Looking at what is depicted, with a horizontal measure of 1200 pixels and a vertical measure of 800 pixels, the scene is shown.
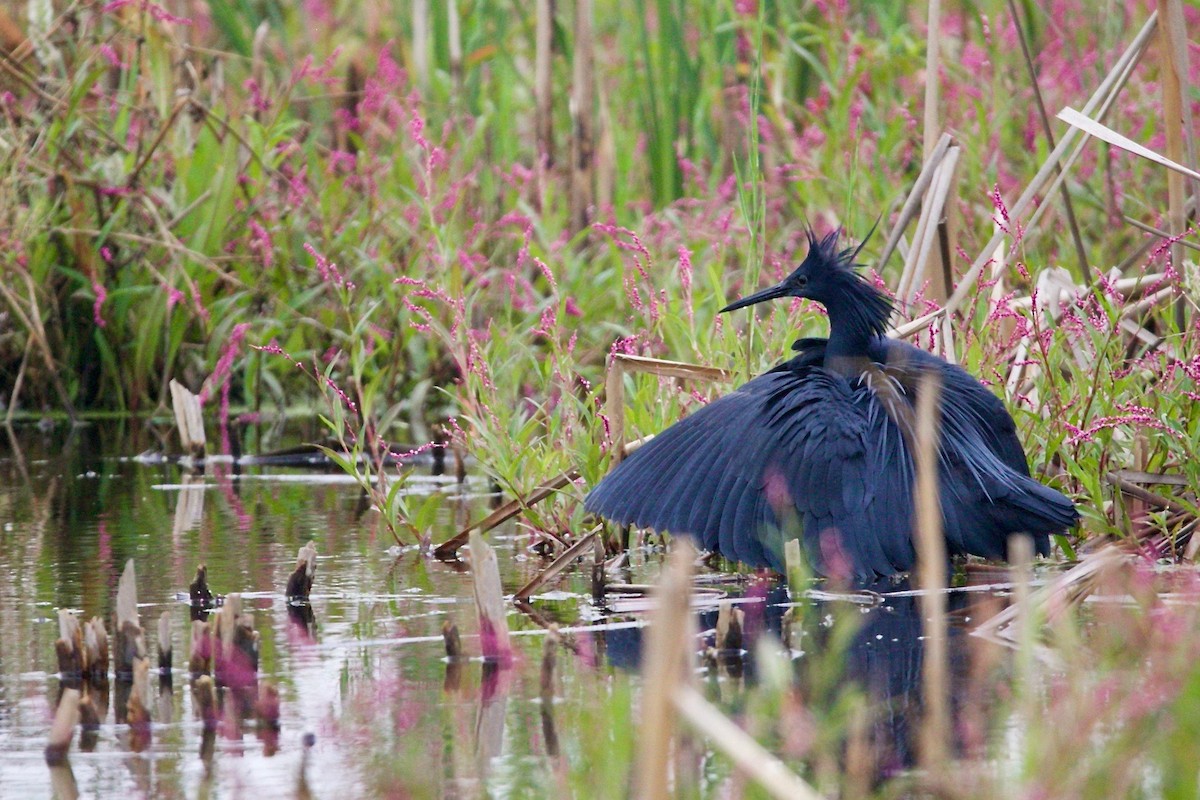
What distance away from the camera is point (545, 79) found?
785 centimetres

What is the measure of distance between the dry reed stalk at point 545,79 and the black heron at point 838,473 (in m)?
3.62

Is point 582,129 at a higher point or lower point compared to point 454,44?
lower

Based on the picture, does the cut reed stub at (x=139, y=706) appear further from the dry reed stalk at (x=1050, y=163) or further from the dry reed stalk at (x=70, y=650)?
the dry reed stalk at (x=1050, y=163)

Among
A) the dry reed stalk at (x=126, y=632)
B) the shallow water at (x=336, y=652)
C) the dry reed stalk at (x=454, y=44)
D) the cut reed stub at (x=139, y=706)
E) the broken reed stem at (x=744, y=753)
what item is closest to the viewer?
the broken reed stem at (x=744, y=753)

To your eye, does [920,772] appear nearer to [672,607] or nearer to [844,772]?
[844,772]

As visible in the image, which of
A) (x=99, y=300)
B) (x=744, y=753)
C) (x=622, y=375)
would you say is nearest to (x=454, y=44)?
(x=99, y=300)

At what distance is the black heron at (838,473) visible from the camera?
3928 millimetres

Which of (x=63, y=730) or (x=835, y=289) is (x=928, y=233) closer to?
(x=835, y=289)

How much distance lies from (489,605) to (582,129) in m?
4.66

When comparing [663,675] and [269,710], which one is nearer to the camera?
[663,675]

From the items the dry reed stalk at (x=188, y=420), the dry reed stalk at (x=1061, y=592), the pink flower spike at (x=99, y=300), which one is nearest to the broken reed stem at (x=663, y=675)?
the dry reed stalk at (x=1061, y=592)

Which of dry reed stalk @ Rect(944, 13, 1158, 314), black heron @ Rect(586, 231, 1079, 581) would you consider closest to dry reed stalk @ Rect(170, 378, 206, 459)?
black heron @ Rect(586, 231, 1079, 581)

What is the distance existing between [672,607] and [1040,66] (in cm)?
651

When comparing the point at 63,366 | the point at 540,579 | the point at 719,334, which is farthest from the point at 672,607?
the point at 63,366
